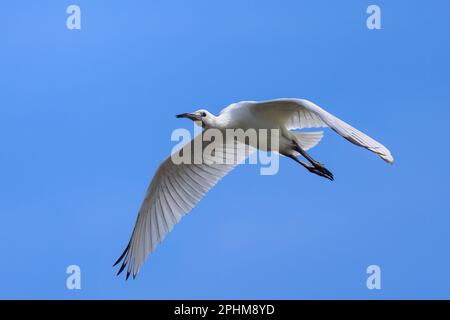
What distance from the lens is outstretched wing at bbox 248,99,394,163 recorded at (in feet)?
33.6

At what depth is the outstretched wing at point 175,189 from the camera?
13.7m

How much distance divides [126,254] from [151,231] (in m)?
0.53

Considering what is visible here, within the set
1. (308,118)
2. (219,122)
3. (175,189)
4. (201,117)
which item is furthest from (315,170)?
(175,189)

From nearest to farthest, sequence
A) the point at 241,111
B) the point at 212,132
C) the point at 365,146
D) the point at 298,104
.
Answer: the point at 365,146 → the point at 298,104 → the point at 241,111 → the point at 212,132

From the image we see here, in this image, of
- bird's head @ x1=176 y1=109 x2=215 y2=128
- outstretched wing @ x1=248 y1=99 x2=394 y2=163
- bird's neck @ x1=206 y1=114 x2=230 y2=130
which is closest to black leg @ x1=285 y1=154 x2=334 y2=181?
outstretched wing @ x1=248 y1=99 x2=394 y2=163

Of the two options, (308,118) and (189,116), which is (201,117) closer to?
(189,116)

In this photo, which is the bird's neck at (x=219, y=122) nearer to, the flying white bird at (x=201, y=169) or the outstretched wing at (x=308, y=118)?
the flying white bird at (x=201, y=169)

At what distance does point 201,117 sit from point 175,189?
1.94 m

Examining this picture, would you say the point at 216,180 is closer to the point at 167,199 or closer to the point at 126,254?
the point at 167,199

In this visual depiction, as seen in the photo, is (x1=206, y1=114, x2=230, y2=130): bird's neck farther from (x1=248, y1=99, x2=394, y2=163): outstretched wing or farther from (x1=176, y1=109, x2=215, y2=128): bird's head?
(x1=248, y1=99, x2=394, y2=163): outstretched wing

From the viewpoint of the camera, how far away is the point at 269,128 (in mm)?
12766

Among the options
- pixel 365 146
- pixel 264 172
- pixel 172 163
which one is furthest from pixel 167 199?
pixel 365 146

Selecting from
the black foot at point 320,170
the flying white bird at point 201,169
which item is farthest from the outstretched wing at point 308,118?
the black foot at point 320,170

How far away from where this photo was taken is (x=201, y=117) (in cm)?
1258
